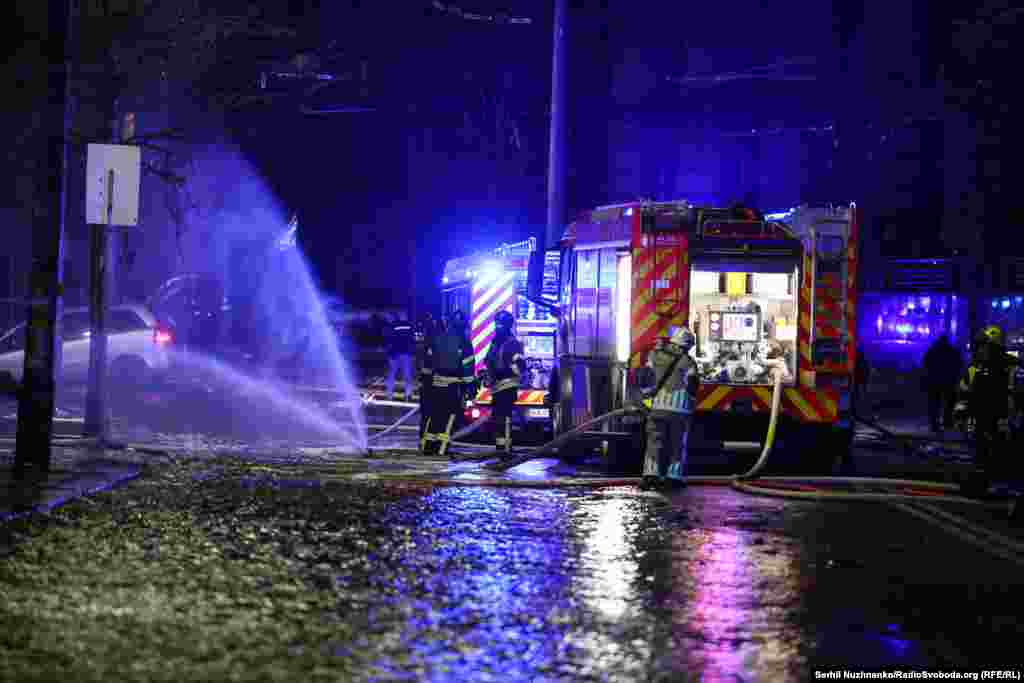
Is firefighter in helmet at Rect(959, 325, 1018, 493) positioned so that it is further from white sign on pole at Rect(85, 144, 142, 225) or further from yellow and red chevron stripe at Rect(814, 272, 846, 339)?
white sign on pole at Rect(85, 144, 142, 225)

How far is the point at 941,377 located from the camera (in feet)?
73.2

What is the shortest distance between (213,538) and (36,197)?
4.41 metres

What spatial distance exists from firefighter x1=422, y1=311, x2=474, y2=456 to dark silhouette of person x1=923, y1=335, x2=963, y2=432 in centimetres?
957

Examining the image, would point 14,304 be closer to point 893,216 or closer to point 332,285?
point 332,285

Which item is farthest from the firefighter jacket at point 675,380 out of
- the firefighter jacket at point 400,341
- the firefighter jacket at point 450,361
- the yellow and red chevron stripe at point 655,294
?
the firefighter jacket at point 400,341

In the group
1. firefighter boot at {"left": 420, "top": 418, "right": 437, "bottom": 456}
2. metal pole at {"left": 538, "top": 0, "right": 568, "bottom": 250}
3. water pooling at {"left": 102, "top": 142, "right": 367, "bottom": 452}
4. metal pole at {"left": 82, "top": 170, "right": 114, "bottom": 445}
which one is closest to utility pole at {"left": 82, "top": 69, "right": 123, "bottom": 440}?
metal pole at {"left": 82, "top": 170, "right": 114, "bottom": 445}

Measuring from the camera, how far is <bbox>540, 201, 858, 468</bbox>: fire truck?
14.2 m

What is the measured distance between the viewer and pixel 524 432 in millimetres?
17969

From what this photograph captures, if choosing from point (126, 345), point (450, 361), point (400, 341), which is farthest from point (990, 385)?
Result: point (126, 345)

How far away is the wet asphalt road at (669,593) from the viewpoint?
652 cm

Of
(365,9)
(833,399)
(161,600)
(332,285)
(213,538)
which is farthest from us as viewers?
(332,285)

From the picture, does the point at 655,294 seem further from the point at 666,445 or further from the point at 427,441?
the point at 427,441

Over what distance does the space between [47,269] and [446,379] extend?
4.93m

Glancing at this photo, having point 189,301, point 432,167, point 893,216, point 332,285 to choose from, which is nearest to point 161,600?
point 189,301
